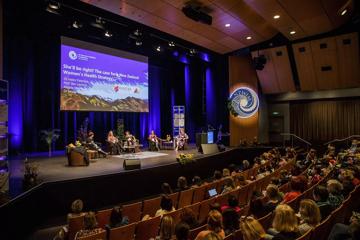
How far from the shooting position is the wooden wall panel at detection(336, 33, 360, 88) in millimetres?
10258

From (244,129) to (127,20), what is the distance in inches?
303

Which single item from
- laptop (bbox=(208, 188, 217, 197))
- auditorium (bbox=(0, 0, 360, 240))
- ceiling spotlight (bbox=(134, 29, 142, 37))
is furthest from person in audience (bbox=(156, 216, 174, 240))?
ceiling spotlight (bbox=(134, 29, 142, 37))

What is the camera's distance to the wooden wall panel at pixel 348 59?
1026cm

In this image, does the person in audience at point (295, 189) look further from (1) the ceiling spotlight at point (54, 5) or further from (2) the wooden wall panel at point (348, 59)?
(2) the wooden wall panel at point (348, 59)

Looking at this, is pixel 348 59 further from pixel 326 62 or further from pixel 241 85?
pixel 241 85

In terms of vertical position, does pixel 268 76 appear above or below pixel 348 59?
below

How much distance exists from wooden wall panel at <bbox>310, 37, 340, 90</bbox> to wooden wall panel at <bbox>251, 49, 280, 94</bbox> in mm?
1815

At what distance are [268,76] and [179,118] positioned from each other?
475cm

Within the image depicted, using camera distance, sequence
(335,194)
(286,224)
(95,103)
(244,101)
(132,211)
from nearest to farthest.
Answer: (286,224)
(335,194)
(132,211)
(95,103)
(244,101)

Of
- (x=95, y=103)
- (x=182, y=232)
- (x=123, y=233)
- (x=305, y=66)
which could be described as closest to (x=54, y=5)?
(x=95, y=103)

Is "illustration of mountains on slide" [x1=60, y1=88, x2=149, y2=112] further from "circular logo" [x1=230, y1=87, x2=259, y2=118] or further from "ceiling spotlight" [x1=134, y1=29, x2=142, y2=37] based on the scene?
"circular logo" [x1=230, y1=87, x2=259, y2=118]

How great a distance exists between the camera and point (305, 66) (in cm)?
1189

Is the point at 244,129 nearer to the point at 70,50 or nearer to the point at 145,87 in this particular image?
the point at 145,87

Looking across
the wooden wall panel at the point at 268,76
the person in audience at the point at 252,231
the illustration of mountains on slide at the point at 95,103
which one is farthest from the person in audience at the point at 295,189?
the wooden wall panel at the point at 268,76
